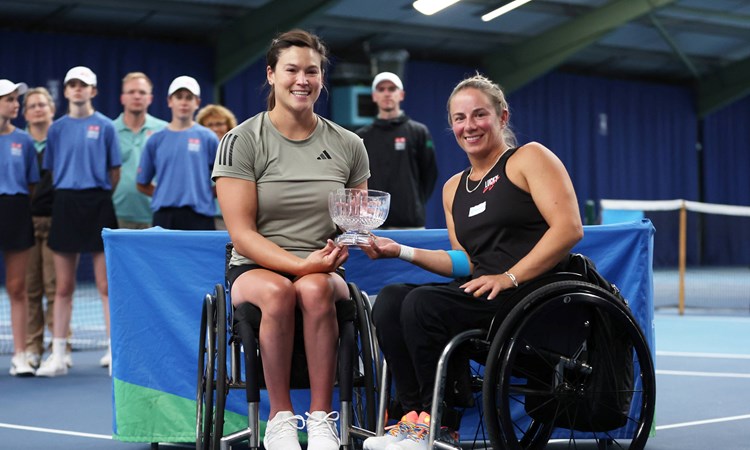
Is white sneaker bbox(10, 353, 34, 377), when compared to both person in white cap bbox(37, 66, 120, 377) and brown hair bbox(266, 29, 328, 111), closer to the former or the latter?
person in white cap bbox(37, 66, 120, 377)

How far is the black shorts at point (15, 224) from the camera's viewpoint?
17.6ft

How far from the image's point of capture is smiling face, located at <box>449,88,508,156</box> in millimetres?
2932

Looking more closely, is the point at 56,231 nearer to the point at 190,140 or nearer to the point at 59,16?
the point at 190,140

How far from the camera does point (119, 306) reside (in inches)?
137

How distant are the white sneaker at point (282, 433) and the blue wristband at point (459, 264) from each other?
0.61m

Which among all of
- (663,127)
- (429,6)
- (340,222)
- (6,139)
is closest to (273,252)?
(340,222)

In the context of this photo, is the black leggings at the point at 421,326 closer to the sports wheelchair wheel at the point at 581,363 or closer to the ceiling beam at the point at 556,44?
the sports wheelchair wheel at the point at 581,363

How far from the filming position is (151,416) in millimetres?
3486

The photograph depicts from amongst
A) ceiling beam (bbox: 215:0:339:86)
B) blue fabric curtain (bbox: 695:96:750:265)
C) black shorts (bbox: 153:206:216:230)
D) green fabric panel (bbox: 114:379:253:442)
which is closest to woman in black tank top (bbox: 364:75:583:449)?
green fabric panel (bbox: 114:379:253:442)

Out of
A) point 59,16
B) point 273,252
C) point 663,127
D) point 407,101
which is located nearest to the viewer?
point 273,252

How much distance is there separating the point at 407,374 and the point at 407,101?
1403 cm

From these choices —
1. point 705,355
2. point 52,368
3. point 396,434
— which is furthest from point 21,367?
point 705,355

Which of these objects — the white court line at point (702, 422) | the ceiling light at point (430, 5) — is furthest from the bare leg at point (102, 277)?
the ceiling light at point (430, 5)

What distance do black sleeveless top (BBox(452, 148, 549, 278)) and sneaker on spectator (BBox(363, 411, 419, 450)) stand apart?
1.54ft
